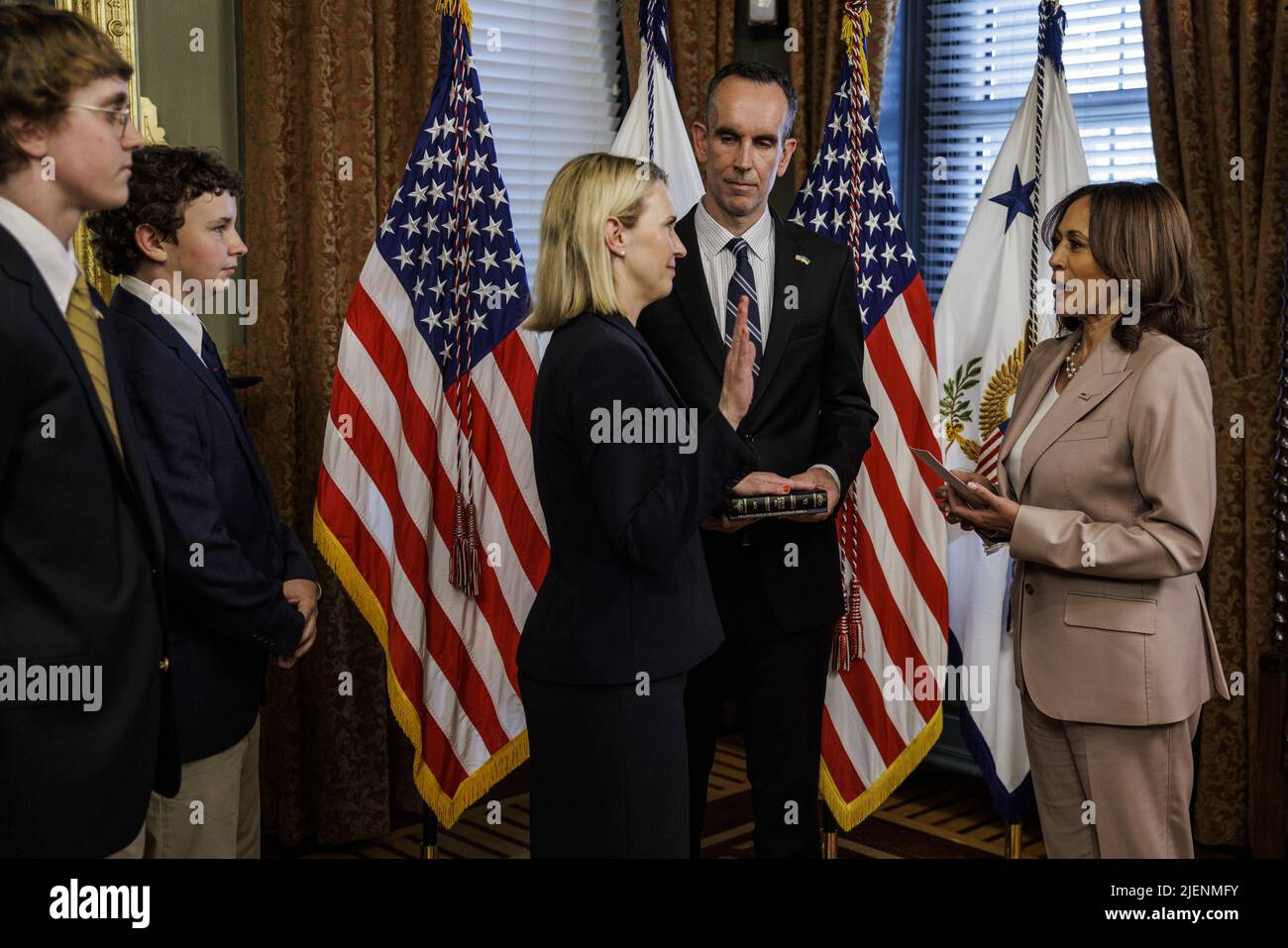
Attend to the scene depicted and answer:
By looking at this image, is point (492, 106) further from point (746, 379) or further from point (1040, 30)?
point (746, 379)

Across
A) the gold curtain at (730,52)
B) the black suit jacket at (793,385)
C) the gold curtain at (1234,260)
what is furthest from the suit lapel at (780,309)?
the gold curtain at (730,52)

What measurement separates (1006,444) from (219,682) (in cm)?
153

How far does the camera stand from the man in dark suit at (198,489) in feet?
6.38

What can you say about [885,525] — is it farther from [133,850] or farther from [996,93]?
[133,850]

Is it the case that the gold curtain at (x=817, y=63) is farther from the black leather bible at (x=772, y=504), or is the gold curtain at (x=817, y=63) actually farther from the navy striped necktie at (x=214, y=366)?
the navy striped necktie at (x=214, y=366)

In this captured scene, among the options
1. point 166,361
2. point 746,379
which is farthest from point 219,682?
point 746,379

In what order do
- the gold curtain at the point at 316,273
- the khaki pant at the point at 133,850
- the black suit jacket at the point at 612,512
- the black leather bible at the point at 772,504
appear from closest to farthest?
the khaki pant at the point at 133,850, the black suit jacket at the point at 612,512, the black leather bible at the point at 772,504, the gold curtain at the point at 316,273

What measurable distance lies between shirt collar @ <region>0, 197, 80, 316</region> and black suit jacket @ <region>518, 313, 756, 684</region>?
0.71m

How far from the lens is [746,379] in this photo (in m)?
1.93

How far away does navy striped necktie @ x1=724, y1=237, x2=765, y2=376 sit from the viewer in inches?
103

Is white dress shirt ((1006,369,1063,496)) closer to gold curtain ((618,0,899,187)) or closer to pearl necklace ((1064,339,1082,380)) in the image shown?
pearl necklace ((1064,339,1082,380))

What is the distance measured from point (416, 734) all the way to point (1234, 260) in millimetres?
2518

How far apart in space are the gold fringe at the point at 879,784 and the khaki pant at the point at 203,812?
1.61 meters

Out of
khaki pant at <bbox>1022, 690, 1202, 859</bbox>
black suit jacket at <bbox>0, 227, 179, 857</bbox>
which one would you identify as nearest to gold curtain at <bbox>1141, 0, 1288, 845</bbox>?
khaki pant at <bbox>1022, 690, 1202, 859</bbox>
